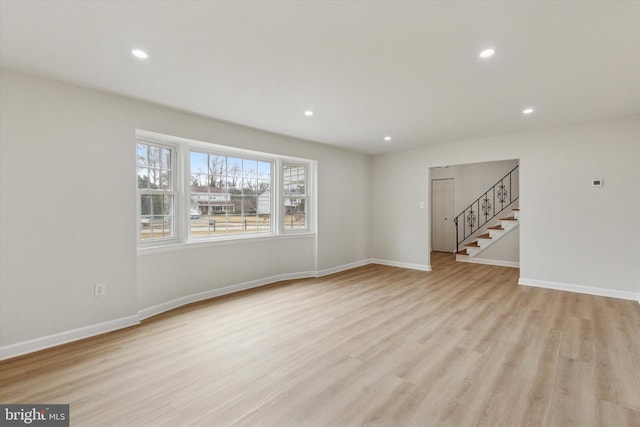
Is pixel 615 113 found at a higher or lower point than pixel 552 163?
higher

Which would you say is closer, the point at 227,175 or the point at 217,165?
the point at 217,165

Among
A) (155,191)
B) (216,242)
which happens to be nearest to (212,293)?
(216,242)

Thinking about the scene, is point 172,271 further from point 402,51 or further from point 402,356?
point 402,51

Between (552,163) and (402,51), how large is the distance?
390 centimetres

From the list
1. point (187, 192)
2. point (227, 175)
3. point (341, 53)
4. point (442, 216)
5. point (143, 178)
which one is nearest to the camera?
point (341, 53)

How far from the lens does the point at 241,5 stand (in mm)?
1841

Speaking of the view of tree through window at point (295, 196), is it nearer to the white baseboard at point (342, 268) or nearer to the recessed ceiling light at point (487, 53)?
the white baseboard at point (342, 268)

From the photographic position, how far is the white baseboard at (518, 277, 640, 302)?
4.22 m

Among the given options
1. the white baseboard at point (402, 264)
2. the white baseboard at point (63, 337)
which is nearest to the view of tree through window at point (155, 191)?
the white baseboard at point (63, 337)

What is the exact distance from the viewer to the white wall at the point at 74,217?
2.68 metres

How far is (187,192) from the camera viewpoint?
412cm

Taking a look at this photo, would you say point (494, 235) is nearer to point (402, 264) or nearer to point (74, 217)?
point (402, 264)

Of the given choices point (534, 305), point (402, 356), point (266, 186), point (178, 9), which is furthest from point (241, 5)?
point (534, 305)

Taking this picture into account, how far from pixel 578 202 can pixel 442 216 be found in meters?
4.48
